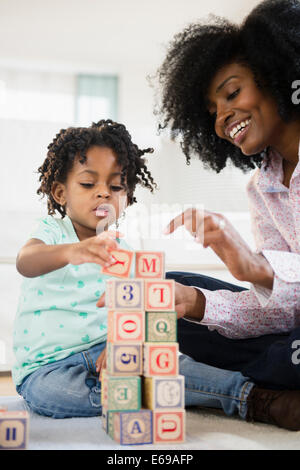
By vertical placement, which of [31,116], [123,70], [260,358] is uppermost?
[123,70]

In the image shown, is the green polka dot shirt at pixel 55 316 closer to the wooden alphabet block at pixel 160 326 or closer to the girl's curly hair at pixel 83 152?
the girl's curly hair at pixel 83 152

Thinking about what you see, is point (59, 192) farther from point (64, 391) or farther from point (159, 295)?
point (159, 295)

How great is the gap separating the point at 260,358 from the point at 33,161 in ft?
11.9

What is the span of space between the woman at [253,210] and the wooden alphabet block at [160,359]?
23cm

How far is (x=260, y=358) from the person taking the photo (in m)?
1.23

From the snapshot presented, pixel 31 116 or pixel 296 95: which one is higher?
pixel 31 116

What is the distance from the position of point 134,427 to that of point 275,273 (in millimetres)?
408

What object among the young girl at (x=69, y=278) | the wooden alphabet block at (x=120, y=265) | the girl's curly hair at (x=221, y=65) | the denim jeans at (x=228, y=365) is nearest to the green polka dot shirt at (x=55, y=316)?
the young girl at (x=69, y=278)

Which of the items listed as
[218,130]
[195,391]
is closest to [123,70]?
[218,130]

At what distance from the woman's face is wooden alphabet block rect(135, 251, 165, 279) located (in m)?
0.51

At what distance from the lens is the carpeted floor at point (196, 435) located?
0.93 metres

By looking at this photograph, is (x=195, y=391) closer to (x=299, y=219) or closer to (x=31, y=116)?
(x=299, y=219)

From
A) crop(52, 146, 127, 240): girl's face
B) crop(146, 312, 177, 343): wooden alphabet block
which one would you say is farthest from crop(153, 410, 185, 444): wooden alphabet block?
crop(52, 146, 127, 240): girl's face
